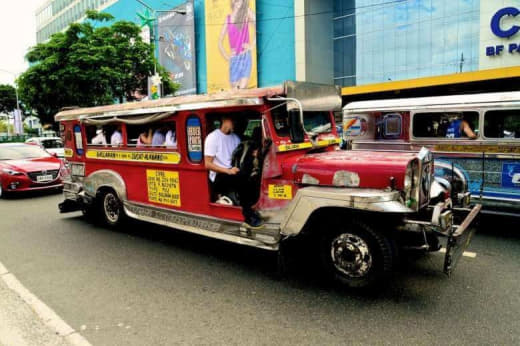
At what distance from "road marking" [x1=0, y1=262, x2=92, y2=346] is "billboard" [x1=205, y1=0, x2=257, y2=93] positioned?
70.7 feet

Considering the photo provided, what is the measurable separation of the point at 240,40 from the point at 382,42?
994cm

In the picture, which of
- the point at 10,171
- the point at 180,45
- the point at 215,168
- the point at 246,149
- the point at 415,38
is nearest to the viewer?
the point at 246,149

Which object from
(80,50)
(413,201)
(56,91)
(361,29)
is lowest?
(413,201)

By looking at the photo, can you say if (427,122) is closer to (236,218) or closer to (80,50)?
(236,218)

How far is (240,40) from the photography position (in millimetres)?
26453

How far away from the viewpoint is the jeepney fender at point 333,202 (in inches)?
143

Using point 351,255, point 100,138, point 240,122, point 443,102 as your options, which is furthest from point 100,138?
point 443,102

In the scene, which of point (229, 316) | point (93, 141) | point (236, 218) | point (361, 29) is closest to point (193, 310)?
point (229, 316)

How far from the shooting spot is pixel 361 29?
70.0 feet

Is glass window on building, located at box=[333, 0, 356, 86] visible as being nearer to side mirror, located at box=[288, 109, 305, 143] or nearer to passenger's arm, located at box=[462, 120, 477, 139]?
passenger's arm, located at box=[462, 120, 477, 139]

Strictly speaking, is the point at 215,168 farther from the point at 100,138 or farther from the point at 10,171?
A: the point at 10,171

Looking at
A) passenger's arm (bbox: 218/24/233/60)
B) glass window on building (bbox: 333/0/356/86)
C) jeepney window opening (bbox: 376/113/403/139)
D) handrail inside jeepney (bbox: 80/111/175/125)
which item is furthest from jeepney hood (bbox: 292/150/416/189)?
passenger's arm (bbox: 218/24/233/60)

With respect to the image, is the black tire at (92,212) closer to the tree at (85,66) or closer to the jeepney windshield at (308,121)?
the jeepney windshield at (308,121)

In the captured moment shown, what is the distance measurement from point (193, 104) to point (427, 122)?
4.79 metres
